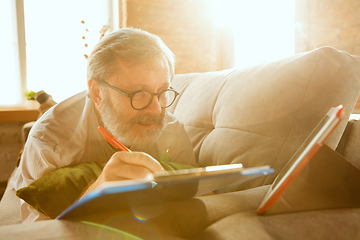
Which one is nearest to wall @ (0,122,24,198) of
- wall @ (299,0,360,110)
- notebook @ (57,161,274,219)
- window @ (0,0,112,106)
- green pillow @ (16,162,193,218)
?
window @ (0,0,112,106)

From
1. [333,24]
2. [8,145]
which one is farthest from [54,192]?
[333,24]

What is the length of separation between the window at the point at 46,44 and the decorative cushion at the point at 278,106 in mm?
2987

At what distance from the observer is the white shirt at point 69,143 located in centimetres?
83

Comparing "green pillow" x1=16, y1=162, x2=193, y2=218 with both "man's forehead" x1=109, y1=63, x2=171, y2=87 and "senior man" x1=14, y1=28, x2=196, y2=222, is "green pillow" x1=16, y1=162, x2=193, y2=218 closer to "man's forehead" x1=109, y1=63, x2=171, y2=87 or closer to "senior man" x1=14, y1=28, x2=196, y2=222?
"senior man" x1=14, y1=28, x2=196, y2=222

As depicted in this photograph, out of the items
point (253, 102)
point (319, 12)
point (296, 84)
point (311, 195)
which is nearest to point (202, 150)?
point (253, 102)

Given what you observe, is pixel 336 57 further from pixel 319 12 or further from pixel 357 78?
pixel 319 12

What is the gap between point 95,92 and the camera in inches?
43.2

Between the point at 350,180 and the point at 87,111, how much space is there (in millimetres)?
895

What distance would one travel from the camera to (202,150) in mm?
1107

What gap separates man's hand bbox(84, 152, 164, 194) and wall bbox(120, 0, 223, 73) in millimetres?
3086

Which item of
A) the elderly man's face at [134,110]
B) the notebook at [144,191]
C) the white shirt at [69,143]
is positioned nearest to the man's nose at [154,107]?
the elderly man's face at [134,110]

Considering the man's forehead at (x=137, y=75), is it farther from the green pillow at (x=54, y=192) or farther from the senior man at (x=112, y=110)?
the green pillow at (x=54, y=192)

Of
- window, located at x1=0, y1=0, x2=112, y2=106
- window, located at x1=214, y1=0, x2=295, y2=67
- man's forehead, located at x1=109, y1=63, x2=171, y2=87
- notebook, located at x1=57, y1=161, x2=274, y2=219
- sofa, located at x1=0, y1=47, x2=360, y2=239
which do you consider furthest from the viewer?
window, located at x1=214, y1=0, x2=295, y2=67

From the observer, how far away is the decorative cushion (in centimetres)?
75
